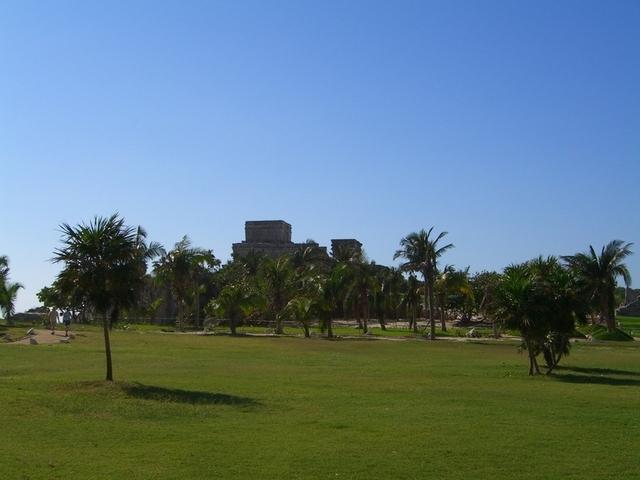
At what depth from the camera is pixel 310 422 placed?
686 inches

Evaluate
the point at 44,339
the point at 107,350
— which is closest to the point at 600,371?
the point at 107,350

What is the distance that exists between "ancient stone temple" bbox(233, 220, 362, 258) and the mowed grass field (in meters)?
88.7

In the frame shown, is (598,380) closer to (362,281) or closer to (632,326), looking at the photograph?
(362,281)

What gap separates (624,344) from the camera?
59.8 m

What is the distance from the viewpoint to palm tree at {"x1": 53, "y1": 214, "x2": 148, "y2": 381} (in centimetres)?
2409

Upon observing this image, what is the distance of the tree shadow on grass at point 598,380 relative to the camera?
2893 centimetres

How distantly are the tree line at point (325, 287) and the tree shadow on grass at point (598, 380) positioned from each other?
51.7 inches

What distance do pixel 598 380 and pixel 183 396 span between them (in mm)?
17384

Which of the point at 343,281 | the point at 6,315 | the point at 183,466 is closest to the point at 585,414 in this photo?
the point at 183,466

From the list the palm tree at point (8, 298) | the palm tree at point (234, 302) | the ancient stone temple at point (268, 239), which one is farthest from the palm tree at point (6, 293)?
the ancient stone temple at point (268, 239)

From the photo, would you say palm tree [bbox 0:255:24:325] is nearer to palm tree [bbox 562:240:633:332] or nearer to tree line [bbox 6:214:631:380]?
tree line [bbox 6:214:631:380]

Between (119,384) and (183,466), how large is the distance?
36.1 feet

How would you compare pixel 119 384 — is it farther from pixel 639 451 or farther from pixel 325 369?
pixel 639 451

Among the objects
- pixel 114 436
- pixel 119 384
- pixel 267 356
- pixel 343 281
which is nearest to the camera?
pixel 114 436
